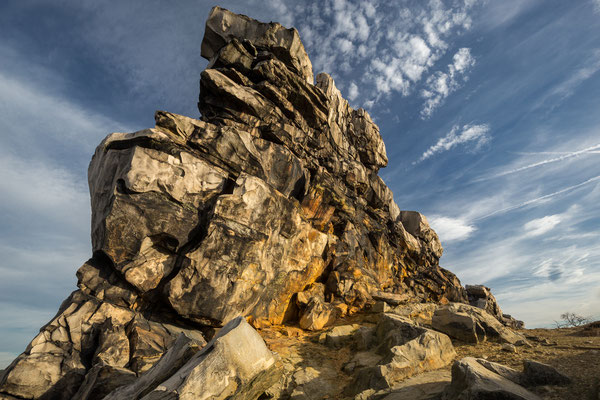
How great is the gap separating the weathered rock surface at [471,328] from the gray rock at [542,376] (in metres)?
8.17

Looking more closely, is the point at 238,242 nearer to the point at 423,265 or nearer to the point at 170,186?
the point at 170,186

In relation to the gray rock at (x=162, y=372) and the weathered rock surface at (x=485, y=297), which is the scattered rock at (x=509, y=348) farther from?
the weathered rock surface at (x=485, y=297)

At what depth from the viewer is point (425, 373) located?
1248 centimetres

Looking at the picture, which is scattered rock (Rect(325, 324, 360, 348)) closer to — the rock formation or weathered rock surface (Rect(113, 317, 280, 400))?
the rock formation

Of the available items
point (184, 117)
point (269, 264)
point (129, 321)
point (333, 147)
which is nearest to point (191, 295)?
point (129, 321)

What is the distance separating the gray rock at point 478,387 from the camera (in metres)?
7.57

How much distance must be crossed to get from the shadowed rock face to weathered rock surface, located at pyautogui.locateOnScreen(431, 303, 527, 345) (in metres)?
10.7

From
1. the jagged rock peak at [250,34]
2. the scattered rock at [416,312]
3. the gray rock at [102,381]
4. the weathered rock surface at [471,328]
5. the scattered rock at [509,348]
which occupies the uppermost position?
the jagged rock peak at [250,34]

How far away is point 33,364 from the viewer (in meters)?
13.8

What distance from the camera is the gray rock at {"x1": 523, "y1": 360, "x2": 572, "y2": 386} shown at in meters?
8.76

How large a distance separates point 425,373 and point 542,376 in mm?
4684

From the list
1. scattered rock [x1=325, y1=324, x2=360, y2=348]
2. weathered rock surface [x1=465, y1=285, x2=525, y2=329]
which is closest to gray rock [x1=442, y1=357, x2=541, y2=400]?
scattered rock [x1=325, y1=324, x2=360, y2=348]

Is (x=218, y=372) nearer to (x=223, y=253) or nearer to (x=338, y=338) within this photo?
(x=223, y=253)

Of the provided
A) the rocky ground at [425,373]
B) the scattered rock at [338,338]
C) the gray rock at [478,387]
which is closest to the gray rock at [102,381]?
the rocky ground at [425,373]
